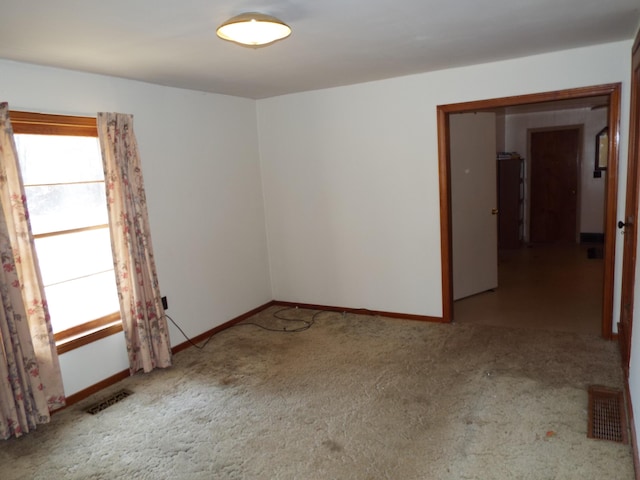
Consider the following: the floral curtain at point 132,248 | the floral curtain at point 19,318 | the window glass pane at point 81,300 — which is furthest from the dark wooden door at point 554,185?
the floral curtain at point 19,318

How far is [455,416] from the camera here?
8.74ft

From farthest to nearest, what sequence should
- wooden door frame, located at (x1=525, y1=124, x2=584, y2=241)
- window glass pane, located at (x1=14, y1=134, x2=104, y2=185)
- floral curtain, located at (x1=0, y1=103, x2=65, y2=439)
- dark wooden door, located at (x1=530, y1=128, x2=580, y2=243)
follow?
1. dark wooden door, located at (x1=530, y1=128, x2=580, y2=243)
2. wooden door frame, located at (x1=525, y1=124, x2=584, y2=241)
3. window glass pane, located at (x1=14, y1=134, x2=104, y2=185)
4. floral curtain, located at (x1=0, y1=103, x2=65, y2=439)

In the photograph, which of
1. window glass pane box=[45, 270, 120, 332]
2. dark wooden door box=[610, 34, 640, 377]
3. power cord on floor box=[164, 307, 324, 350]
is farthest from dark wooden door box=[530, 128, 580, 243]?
window glass pane box=[45, 270, 120, 332]

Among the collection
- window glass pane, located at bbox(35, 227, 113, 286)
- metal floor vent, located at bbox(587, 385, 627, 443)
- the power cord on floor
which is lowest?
metal floor vent, located at bbox(587, 385, 627, 443)

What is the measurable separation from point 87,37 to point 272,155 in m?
2.53

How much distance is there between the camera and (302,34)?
2576mm

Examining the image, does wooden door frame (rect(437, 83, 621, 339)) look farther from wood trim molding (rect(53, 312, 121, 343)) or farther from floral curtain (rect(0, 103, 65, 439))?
floral curtain (rect(0, 103, 65, 439))

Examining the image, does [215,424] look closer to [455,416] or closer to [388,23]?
[455,416]

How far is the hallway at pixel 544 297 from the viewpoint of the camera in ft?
13.3

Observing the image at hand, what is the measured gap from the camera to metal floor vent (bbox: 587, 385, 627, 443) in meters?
2.37

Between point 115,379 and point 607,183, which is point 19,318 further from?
point 607,183

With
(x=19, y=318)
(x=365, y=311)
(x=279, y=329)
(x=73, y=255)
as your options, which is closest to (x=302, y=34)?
(x=73, y=255)

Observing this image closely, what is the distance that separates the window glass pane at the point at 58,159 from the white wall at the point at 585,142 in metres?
6.87

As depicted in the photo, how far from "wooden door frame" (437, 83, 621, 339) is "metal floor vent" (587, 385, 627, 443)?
963 millimetres
